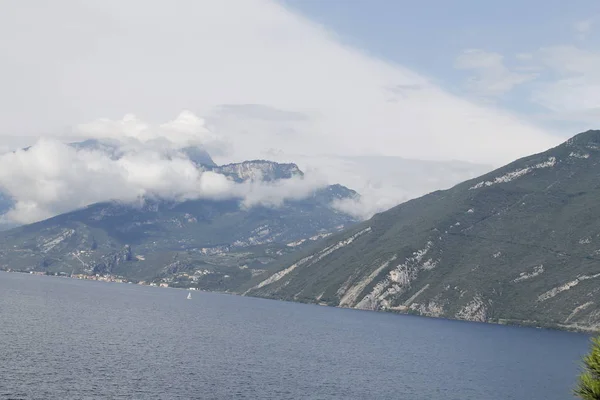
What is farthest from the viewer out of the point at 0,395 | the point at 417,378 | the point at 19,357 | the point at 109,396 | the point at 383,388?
the point at 417,378

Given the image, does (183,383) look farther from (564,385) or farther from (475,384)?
(564,385)

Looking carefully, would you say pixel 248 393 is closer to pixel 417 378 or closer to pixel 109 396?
pixel 109 396

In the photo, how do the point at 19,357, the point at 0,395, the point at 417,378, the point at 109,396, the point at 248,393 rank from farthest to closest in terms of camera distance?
the point at 417,378 < the point at 19,357 < the point at 248,393 < the point at 109,396 < the point at 0,395

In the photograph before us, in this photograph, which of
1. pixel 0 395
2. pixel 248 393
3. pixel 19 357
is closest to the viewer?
pixel 0 395

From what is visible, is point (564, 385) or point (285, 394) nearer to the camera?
point (285, 394)

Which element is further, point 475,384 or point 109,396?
point 475,384

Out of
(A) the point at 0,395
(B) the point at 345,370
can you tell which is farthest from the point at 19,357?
(B) the point at 345,370

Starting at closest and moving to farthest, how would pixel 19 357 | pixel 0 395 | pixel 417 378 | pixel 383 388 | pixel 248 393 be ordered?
1. pixel 0 395
2. pixel 248 393
3. pixel 19 357
4. pixel 383 388
5. pixel 417 378

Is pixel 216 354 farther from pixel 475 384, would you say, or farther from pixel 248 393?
pixel 475 384

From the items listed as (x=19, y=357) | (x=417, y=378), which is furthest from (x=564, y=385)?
(x=19, y=357)
